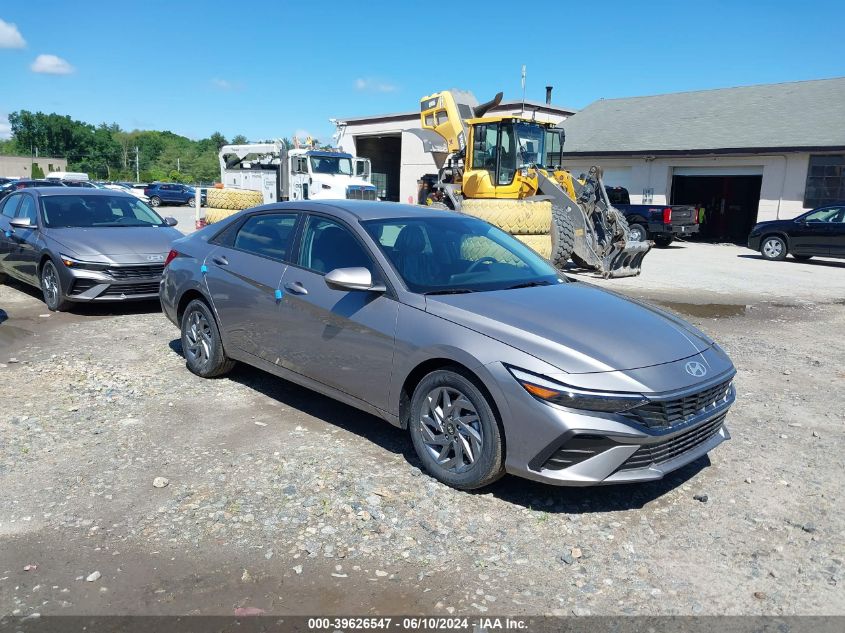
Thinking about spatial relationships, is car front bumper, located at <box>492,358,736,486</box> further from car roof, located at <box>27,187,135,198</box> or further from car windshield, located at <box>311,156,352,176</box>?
car windshield, located at <box>311,156,352,176</box>

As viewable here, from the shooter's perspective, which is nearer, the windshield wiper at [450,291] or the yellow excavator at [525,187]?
the windshield wiper at [450,291]

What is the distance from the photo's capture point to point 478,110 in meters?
17.7

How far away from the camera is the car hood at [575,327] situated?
12.1ft

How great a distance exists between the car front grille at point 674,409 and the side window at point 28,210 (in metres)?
8.77

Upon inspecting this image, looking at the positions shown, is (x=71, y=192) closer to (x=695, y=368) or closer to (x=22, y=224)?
(x=22, y=224)

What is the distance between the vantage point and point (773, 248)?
1905cm

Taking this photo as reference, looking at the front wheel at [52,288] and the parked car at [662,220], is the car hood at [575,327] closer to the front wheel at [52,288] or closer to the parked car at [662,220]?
the front wheel at [52,288]

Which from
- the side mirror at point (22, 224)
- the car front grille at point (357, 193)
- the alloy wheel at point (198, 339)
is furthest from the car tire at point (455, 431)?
the car front grille at point (357, 193)

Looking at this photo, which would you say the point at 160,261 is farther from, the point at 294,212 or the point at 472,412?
the point at 472,412

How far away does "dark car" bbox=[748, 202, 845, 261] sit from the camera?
17.5 m

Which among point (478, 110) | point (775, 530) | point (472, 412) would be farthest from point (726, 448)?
point (478, 110)

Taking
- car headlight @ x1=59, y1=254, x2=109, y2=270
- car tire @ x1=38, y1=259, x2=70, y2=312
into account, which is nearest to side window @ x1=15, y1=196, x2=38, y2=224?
car tire @ x1=38, y1=259, x2=70, y2=312

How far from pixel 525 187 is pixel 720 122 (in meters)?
16.0

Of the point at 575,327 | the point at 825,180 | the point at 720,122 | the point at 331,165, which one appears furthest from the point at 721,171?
the point at 575,327
